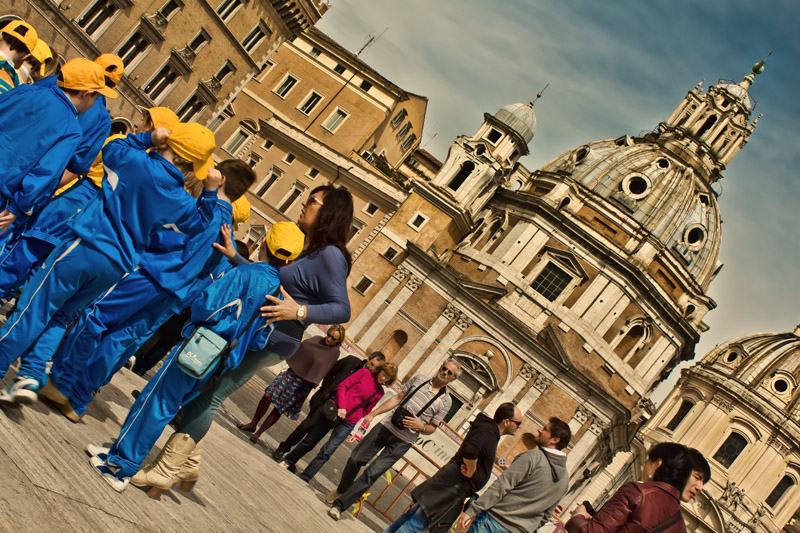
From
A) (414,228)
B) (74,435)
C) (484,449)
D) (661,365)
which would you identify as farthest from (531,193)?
(74,435)

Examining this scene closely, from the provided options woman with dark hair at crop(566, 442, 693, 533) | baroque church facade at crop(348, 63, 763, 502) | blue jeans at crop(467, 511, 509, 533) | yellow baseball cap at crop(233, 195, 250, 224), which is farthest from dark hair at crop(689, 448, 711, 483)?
baroque church facade at crop(348, 63, 763, 502)

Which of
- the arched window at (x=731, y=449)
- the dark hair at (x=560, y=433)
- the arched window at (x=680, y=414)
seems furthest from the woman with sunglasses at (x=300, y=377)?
the arched window at (x=680, y=414)

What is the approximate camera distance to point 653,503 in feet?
15.1

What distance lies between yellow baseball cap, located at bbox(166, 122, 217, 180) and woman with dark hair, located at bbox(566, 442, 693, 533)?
10.9 ft

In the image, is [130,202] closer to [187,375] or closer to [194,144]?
[194,144]

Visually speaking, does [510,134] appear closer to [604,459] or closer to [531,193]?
[531,193]

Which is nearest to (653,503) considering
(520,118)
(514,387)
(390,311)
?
(514,387)

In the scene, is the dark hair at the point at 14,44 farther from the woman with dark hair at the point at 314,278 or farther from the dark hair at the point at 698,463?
the dark hair at the point at 698,463

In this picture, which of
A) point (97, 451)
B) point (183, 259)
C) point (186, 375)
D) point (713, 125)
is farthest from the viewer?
point (713, 125)

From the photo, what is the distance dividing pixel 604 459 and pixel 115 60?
35249 mm

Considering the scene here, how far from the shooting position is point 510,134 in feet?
129

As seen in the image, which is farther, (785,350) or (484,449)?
(785,350)

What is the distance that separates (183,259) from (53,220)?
1153 millimetres

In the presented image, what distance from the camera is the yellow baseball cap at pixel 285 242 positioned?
486 cm
